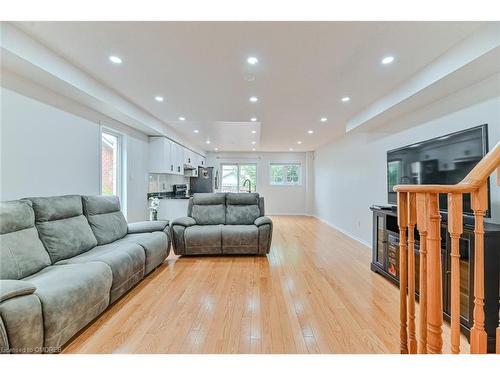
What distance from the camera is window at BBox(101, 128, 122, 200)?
3.80 m

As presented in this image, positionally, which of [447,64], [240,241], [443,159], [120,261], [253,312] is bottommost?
[253,312]

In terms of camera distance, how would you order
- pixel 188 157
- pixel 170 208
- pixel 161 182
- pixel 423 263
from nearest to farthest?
pixel 423 263 < pixel 170 208 < pixel 161 182 < pixel 188 157

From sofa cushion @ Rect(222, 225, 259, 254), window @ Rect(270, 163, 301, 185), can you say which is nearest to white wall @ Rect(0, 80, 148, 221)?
sofa cushion @ Rect(222, 225, 259, 254)

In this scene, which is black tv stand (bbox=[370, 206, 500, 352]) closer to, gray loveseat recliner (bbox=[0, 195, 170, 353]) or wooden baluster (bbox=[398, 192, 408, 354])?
wooden baluster (bbox=[398, 192, 408, 354])

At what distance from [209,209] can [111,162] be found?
188 cm

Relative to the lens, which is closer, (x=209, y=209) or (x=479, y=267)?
(x=479, y=267)

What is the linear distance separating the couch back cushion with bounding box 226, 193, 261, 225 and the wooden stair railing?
125 inches

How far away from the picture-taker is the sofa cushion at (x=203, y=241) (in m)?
3.63

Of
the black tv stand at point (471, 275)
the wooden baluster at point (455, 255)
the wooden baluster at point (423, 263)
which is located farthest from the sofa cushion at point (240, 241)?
the wooden baluster at point (455, 255)

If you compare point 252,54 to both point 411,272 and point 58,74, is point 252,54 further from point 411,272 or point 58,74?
point 411,272

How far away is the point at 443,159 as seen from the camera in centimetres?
236

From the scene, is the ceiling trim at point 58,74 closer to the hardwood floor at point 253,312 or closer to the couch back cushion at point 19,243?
the couch back cushion at point 19,243

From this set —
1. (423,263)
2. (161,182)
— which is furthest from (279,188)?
(423,263)

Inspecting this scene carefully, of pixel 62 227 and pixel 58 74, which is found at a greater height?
pixel 58 74
